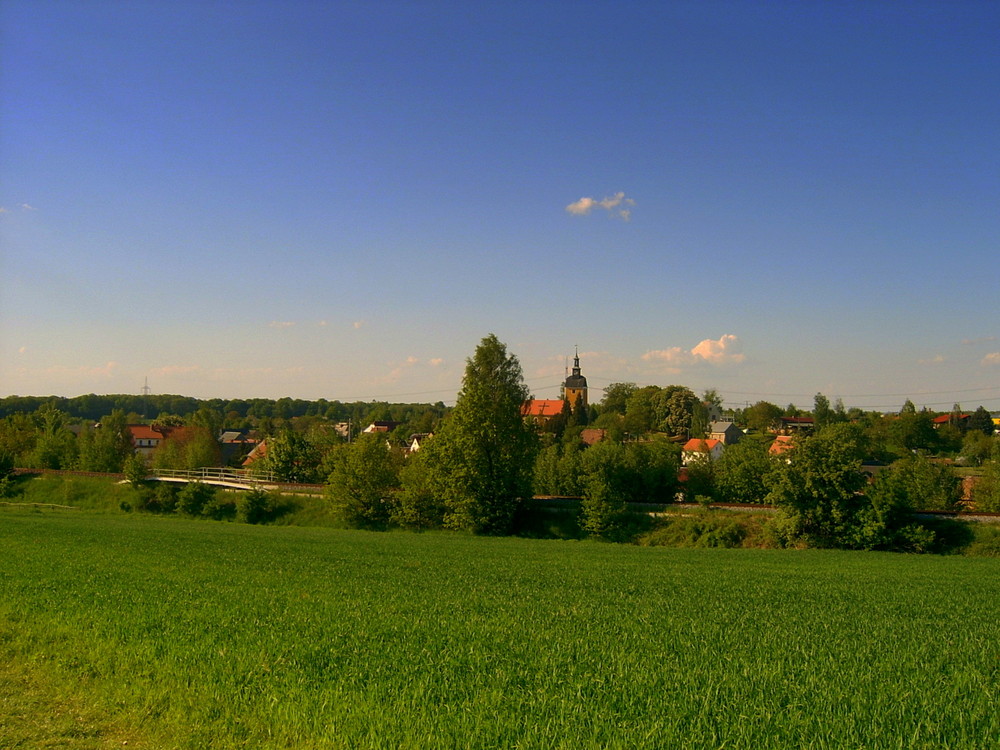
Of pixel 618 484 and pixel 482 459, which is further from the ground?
pixel 482 459

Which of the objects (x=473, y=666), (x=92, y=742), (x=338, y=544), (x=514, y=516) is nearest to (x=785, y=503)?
(x=514, y=516)

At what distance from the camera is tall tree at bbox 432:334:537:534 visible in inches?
1999

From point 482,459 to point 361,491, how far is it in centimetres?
1109

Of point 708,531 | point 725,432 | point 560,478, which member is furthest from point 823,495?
point 725,432

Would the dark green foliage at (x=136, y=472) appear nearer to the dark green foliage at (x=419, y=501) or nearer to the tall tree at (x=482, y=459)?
the dark green foliage at (x=419, y=501)

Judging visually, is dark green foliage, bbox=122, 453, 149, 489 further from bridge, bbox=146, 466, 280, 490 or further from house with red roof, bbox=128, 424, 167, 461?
house with red roof, bbox=128, 424, 167, 461

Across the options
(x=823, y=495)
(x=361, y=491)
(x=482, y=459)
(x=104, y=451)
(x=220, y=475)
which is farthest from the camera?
(x=104, y=451)

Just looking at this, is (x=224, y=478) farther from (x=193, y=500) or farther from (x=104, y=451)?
(x=104, y=451)

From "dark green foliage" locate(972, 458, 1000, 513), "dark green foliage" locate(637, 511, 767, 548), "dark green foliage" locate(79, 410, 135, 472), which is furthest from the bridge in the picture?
"dark green foliage" locate(972, 458, 1000, 513)

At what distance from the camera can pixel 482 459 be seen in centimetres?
5131

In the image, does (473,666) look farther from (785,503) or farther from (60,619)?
(785,503)

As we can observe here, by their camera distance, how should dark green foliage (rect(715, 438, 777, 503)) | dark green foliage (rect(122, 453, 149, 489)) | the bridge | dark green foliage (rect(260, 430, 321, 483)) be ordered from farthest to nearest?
dark green foliage (rect(260, 430, 321, 483)), dark green foliage (rect(122, 453, 149, 489)), the bridge, dark green foliage (rect(715, 438, 777, 503))

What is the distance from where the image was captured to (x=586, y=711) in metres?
7.93

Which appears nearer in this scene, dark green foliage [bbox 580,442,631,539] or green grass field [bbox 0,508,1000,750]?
green grass field [bbox 0,508,1000,750]
